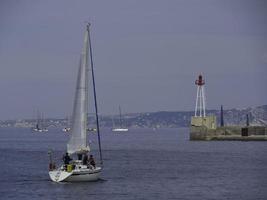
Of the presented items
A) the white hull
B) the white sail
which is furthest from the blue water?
the white sail

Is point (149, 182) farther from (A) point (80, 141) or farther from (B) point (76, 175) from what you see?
(B) point (76, 175)

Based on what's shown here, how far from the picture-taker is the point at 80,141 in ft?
201

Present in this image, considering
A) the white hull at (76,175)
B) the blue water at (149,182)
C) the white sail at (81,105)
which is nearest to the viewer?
the blue water at (149,182)

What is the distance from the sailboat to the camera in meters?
58.0

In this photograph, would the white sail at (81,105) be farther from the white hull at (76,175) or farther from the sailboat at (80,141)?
the white hull at (76,175)

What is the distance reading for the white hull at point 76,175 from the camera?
2272 inches

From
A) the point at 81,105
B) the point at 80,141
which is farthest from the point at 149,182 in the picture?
the point at 81,105

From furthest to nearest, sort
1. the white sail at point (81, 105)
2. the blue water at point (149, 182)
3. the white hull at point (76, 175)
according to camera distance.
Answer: the white sail at point (81, 105)
the white hull at point (76, 175)
the blue water at point (149, 182)

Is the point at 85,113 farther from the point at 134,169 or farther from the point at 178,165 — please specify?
the point at 178,165

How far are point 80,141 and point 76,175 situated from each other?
13.2ft

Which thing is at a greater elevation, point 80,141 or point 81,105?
point 81,105

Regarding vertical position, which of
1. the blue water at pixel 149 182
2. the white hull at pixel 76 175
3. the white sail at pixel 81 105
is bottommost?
the blue water at pixel 149 182

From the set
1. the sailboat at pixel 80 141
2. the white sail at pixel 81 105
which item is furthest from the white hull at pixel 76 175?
the white sail at pixel 81 105

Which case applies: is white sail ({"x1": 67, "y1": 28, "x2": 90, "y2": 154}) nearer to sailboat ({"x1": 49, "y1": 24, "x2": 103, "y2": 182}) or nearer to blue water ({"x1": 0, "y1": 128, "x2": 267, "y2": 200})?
sailboat ({"x1": 49, "y1": 24, "x2": 103, "y2": 182})
